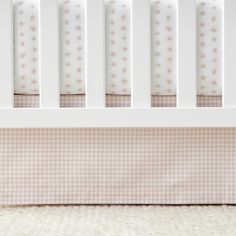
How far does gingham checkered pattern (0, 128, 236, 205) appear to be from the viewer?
1.15 metres

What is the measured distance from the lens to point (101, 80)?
1.00 m

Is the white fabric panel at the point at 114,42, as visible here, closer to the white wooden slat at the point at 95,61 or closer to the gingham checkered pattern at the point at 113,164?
the white wooden slat at the point at 95,61

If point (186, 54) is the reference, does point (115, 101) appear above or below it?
below

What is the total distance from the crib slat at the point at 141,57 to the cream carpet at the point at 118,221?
0.88 feet

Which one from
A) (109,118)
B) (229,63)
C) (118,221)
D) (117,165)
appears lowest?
(118,221)

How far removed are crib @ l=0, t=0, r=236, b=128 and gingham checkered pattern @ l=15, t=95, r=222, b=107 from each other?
0.26 ft

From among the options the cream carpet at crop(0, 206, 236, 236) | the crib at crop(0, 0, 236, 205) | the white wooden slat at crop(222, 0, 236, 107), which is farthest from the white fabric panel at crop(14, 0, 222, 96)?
the cream carpet at crop(0, 206, 236, 236)

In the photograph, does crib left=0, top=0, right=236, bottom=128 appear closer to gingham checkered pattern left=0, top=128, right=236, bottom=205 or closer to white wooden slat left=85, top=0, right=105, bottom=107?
white wooden slat left=85, top=0, right=105, bottom=107

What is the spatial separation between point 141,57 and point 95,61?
0.34 ft

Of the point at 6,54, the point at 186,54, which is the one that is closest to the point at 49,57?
the point at 6,54

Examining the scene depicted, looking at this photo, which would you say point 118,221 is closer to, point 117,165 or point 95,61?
point 117,165

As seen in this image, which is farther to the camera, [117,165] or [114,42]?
[117,165]

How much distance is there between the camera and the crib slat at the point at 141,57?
3.26 ft

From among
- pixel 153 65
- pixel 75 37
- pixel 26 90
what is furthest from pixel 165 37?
Result: pixel 26 90
